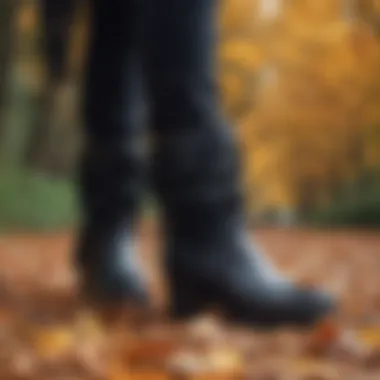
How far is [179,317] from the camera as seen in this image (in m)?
0.69

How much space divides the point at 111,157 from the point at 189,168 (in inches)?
2.6

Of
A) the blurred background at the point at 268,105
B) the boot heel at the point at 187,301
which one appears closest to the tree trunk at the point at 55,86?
the blurred background at the point at 268,105

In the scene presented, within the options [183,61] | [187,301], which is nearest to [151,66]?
[183,61]

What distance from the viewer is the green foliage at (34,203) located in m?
0.70

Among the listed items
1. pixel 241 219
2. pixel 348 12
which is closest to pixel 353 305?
pixel 241 219

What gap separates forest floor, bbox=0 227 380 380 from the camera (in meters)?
0.59

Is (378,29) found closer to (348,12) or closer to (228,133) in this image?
(348,12)

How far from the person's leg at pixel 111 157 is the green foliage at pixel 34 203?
0.04ft

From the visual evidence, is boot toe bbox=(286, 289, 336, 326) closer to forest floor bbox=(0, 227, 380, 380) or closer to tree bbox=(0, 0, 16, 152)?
forest floor bbox=(0, 227, 380, 380)

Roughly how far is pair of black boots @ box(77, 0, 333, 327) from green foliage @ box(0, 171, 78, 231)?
0.01 m

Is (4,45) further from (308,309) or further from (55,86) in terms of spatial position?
(308,309)

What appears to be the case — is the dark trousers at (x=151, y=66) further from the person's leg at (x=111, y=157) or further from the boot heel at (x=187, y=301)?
the boot heel at (x=187, y=301)

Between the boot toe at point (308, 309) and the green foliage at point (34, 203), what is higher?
the green foliage at point (34, 203)

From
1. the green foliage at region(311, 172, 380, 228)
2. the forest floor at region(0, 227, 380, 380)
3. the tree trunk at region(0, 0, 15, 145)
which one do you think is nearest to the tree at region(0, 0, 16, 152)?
the tree trunk at region(0, 0, 15, 145)
